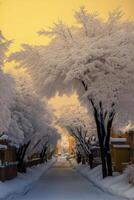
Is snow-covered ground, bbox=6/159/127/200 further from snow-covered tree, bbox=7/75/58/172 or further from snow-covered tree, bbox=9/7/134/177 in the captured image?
snow-covered tree, bbox=7/75/58/172

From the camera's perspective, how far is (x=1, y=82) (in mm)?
24422

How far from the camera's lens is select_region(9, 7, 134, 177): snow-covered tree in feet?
98.0

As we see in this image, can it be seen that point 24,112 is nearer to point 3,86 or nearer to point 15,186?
point 15,186

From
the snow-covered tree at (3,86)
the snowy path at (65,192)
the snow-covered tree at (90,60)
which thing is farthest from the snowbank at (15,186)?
the snow-covered tree at (90,60)

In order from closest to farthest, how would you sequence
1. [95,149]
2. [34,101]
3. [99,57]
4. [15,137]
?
[99,57]
[15,137]
[34,101]
[95,149]

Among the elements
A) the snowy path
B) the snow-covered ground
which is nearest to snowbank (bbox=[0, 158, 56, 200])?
the snow-covered ground

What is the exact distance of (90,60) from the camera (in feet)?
100

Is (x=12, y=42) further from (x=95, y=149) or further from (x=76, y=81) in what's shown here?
(x=95, y=149)

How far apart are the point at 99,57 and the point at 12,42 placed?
8683 millimetres

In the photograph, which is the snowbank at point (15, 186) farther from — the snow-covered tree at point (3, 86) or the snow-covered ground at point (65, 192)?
the snow-covered tree at point (3, 86)

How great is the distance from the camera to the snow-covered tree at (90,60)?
98.0 feet

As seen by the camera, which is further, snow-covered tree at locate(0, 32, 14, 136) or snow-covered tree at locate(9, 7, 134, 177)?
snow-covered tree at locate(9, 7, 134, 177)

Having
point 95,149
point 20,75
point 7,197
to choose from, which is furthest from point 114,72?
point 95,149

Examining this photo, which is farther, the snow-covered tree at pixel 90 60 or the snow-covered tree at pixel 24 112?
the snow-covered tree at pixel 24 112
